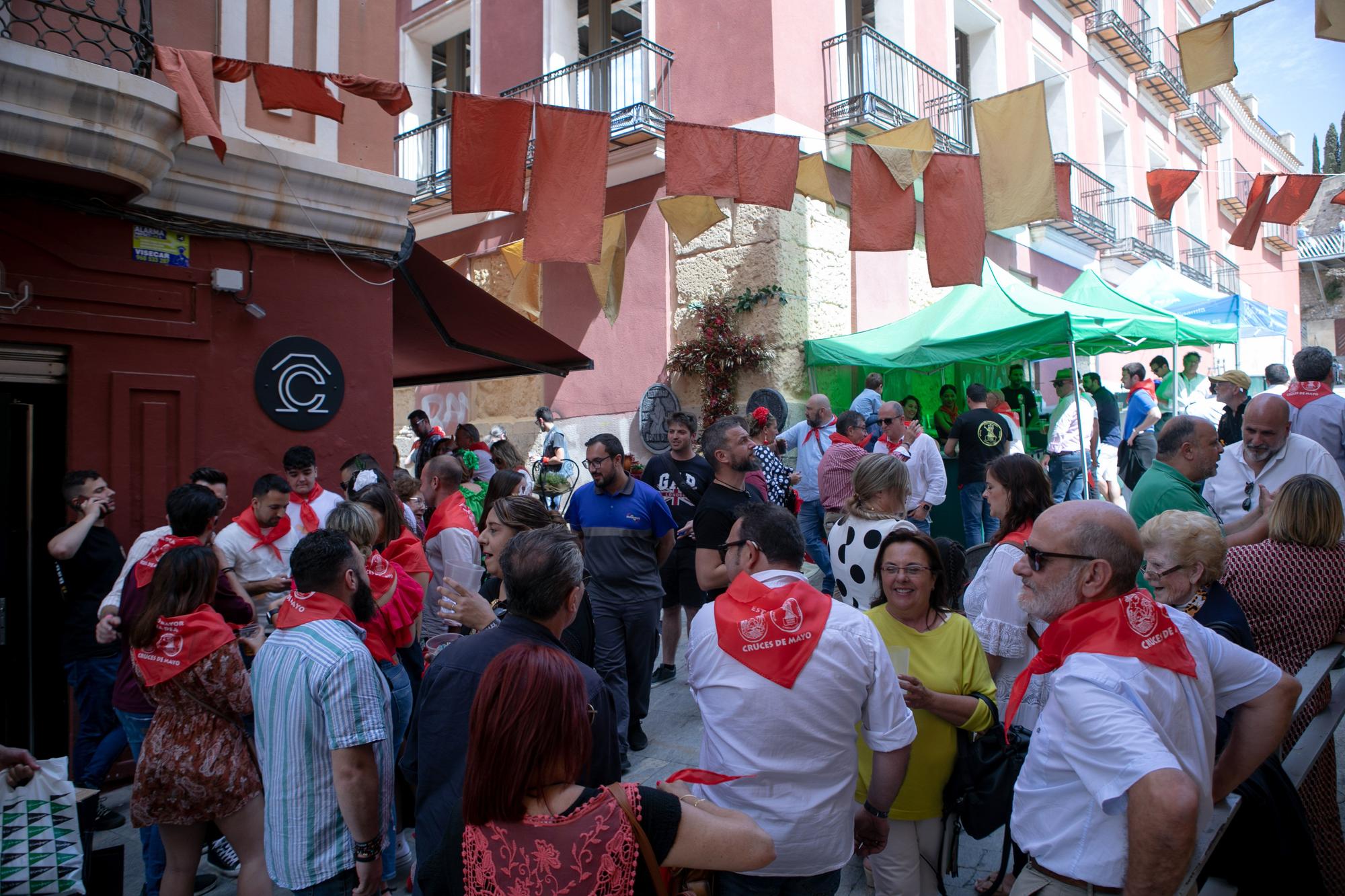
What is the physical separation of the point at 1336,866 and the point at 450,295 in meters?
6.70

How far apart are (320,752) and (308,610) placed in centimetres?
43

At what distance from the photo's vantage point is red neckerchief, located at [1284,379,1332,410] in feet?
18.7

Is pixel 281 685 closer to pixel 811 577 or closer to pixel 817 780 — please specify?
pixel 817 780

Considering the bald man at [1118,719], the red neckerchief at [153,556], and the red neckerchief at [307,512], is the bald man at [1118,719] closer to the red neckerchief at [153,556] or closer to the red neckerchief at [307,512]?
the red neckerchief at [153,556]

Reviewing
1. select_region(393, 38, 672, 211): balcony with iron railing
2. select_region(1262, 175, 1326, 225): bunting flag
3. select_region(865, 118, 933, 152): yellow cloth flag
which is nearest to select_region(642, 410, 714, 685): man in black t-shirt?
select_region(865, 118, 933, 152): yellow cloth flag

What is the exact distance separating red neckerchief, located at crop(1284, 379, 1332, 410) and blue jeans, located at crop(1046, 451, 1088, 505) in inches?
142

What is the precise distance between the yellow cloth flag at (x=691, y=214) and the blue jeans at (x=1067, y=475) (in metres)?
4.76

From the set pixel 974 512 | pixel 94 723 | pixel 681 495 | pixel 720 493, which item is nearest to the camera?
pixel 94 723

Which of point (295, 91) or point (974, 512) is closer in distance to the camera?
point (295, 91)

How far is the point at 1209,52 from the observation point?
6.68 meters

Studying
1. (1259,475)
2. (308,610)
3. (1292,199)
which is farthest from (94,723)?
(1292,199)

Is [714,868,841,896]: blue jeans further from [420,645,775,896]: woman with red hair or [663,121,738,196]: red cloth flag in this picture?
[663,121,738,196]: red cloth flag

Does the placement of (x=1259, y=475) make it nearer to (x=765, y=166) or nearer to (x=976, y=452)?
(x=976, y=452)

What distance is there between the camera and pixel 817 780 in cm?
227
